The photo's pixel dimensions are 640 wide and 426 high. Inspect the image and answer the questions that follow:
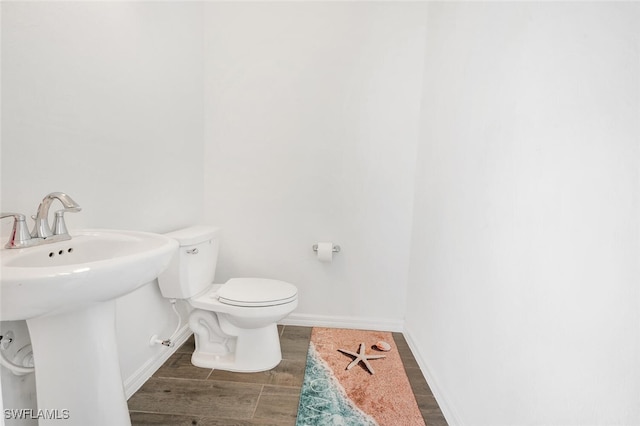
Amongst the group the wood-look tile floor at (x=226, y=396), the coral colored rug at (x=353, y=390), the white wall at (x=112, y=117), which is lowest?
the wood-look tile floor at (x=226, y=396)

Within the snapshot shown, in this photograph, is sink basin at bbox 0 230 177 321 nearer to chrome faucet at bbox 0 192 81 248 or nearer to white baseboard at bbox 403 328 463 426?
chrome faucet at bbox 0 192 81 248

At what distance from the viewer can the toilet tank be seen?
163 cm

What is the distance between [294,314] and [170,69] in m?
1.68

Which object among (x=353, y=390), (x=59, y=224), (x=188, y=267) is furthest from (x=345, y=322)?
(x=59, y=224)

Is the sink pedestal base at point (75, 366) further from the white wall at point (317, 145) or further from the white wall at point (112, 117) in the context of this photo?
the white wall at point (317, 145)

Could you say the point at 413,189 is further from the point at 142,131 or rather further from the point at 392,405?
the point at 142,131

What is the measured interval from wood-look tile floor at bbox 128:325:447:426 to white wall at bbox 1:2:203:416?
0.52 feet

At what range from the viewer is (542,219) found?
2.85ft

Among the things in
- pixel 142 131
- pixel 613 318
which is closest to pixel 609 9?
pixel 613 318

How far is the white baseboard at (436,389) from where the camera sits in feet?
4.35

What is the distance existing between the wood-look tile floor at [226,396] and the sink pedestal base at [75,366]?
42 centimetres

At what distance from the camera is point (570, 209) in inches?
30.5

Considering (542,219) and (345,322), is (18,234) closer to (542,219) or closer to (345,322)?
(542,219)

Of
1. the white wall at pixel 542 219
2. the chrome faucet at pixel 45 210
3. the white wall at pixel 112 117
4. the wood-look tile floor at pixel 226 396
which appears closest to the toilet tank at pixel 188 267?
the white wall at pixel 112 117
